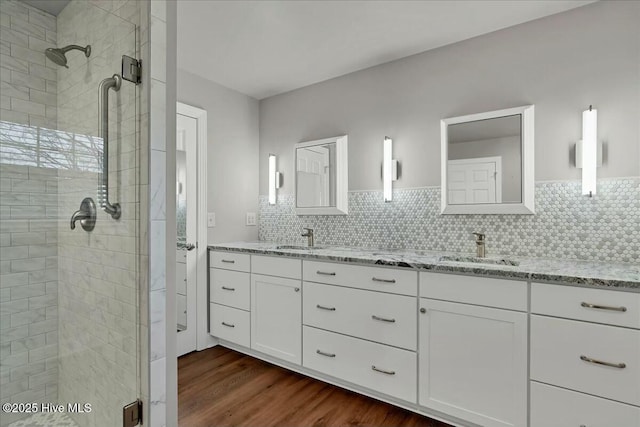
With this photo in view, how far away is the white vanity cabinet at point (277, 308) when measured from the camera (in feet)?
7.95

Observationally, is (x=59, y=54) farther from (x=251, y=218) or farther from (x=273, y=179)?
(x=251, y=218)

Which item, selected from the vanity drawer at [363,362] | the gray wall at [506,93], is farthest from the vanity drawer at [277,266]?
the gray wall at [506,93]

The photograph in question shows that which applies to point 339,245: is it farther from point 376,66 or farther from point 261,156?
point 376,66

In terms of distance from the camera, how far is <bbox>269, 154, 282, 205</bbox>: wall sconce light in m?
3.34

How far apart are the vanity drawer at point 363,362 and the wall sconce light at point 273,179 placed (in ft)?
4.69

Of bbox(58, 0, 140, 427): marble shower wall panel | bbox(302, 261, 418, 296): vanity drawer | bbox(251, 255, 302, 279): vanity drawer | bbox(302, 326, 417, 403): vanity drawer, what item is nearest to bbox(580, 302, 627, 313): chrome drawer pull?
bbox(302, 261, 418, 296): vanity drawer

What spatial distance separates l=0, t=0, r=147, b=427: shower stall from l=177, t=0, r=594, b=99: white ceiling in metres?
0.75

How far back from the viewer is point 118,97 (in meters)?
1.41

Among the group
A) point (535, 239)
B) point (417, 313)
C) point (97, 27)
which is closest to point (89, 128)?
point (97, 27)

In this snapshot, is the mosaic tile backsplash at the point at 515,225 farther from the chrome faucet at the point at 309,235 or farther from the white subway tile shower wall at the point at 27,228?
the white subway tile shower wall at the point at 27,228

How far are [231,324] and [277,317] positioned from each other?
538 mm

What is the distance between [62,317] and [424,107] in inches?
103

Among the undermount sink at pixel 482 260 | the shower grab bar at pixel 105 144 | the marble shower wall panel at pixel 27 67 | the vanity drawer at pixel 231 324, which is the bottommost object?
the vanity drawer at pixel 231 324

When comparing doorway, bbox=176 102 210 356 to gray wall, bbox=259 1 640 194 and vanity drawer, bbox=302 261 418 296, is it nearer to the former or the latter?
gray wall, bbox=259 1 640 194
